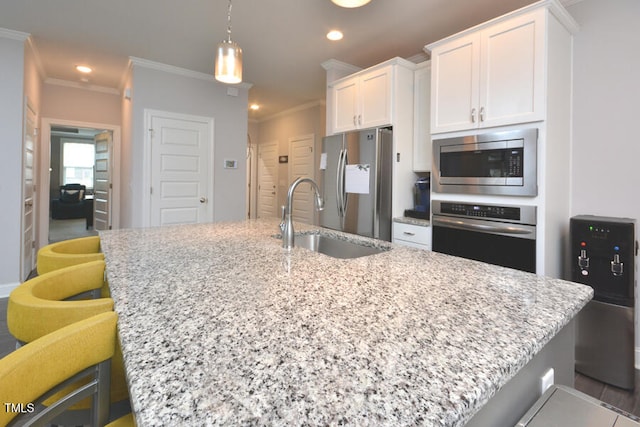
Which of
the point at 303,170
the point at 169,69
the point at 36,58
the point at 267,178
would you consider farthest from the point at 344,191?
the point at 36,58

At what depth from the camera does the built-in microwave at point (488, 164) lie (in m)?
2.14

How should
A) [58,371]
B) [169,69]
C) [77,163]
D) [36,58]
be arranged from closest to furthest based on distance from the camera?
[58,371], [36,58], [169,69], [77,163]

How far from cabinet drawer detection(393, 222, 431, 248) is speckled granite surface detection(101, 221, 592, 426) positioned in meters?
1.59

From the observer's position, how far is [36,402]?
2.01 ft

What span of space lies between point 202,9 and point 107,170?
11.7 ft

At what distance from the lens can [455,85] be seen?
2535 mm

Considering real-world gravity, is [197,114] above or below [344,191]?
above

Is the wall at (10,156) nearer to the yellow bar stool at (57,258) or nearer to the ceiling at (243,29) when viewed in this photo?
the ceiling at (243,29)

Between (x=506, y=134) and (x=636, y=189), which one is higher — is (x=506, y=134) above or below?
above

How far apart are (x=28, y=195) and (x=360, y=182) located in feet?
12.7

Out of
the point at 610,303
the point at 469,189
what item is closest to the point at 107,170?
the point at 469,189

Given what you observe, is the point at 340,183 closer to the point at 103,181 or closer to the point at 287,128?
the point at 287,128

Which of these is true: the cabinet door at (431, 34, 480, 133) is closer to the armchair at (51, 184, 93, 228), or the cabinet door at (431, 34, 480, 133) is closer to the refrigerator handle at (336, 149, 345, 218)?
the refrigerator handle at (336, 149, 345, 218)

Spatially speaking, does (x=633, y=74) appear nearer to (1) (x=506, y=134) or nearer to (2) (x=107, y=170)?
(1) (x=506, y=134)
